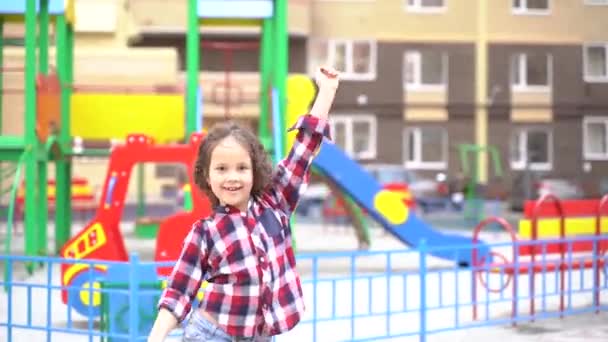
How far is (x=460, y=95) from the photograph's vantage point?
2267cm

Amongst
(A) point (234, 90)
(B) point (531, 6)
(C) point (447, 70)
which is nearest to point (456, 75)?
(C) point (447, 70)

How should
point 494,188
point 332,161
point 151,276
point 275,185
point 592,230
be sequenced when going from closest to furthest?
point 275,185, point 151,276, point 592,230, point 332,161, point 494,188

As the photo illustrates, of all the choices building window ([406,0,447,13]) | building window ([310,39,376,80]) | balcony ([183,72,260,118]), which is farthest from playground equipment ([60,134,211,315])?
building window ([406,0,447,13])

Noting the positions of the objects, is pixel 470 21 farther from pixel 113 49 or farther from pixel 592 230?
pixel 592 230

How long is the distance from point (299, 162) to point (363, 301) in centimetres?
561

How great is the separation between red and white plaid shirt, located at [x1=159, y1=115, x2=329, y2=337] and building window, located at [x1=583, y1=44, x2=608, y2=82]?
21.3 meters

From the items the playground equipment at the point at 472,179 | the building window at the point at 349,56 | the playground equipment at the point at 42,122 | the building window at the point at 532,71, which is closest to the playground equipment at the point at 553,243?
the playground equipment at the point at 42,122

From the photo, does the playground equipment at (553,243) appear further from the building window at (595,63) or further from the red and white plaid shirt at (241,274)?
the building window at (595,63)

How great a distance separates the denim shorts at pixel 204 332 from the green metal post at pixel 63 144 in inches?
344

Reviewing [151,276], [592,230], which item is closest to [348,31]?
[592,230]

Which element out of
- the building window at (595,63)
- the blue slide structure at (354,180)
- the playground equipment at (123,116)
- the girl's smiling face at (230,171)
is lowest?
the blue slide structure at (354,180)

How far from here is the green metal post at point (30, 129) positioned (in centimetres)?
966

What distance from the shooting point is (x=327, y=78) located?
2682 millimetres

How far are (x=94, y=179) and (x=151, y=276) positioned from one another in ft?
57.9
